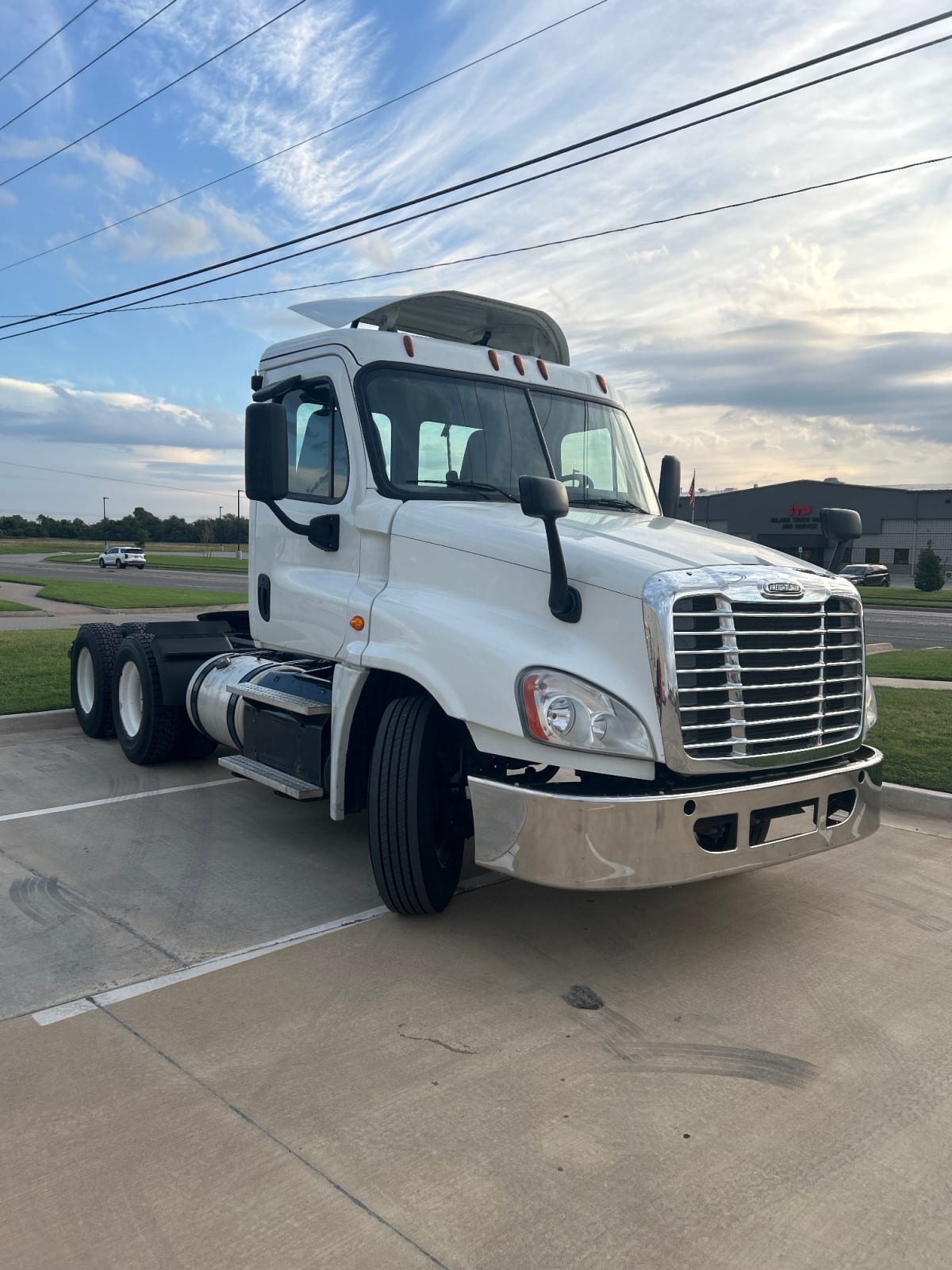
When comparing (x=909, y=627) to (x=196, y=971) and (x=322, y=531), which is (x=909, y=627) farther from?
(x=196, y=971)

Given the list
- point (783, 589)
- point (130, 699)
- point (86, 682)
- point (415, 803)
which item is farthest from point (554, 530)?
point (86, 682)

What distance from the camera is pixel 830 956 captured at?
442 cm

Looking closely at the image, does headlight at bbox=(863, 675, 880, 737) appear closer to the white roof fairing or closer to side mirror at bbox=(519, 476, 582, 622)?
side mirror at bbox=(519, 476, 582, 622)

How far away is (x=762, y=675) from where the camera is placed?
4.13m

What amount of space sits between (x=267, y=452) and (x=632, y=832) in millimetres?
2675

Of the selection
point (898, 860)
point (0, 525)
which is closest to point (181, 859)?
point (898, 860)

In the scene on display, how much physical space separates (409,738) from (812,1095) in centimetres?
209

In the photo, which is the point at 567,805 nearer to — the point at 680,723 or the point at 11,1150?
the point at 680,723

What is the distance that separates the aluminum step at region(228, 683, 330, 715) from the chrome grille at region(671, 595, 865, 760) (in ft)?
6.74

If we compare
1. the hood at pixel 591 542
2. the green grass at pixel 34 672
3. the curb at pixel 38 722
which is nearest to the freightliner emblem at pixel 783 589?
the hood at pixel 591 542

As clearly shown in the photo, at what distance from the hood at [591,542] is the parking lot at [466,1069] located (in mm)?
1689

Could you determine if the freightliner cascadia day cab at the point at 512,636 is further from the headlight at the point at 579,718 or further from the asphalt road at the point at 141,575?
the asphalt road at the point at 141,575

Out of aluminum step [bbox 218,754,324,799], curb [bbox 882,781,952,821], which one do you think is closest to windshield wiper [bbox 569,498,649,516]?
aluminum step [bbox 218,754,324,799]

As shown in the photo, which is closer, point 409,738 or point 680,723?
point 680,723
